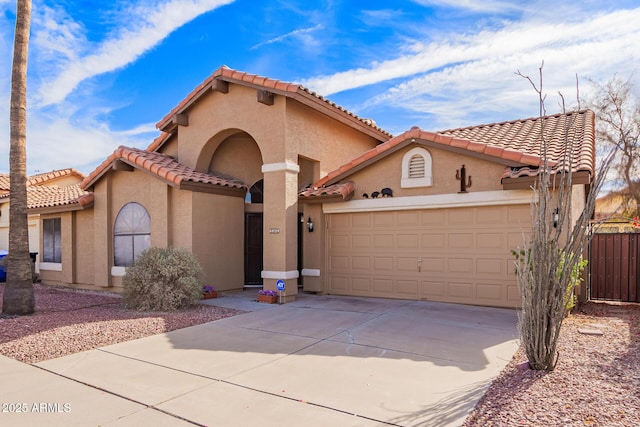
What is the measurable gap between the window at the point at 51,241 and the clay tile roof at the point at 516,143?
34.8 feet

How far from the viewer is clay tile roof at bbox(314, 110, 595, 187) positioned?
9528 millimetres

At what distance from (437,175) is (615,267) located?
202 inches

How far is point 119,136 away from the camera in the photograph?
85.2 ft

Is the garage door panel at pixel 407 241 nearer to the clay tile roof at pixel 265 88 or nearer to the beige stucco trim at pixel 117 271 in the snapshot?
the clay tile roof at pixel 265 88

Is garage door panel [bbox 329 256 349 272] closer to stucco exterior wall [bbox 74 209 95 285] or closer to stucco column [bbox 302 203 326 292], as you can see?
stucco column [bbox 302 203 326 292]

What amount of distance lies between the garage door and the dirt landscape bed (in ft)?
6.13

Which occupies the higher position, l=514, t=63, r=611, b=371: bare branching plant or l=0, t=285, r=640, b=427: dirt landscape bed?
l=514, t=63, r=611, b=371: bare branching plant

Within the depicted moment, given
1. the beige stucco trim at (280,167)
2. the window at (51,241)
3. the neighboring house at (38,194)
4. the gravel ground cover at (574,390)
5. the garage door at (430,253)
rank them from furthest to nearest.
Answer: the neighboring house at (38,194)
the window at (51,241)
the beige stucco trim at (280,167)
the garage door at (430,253)
the gravel ground cover at (574,390)

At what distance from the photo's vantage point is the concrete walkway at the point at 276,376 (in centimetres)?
458

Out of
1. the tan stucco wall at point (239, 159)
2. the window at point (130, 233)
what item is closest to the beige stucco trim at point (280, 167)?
the tan stucco wall at point (239, 159)

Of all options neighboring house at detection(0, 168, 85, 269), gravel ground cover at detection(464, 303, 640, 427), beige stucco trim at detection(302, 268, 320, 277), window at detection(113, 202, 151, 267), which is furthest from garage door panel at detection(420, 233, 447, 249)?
neighboring house at detection(0, 168, 85, 269)

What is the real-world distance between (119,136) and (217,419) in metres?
24.8

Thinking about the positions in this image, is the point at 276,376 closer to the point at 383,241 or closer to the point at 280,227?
the point at 280,227

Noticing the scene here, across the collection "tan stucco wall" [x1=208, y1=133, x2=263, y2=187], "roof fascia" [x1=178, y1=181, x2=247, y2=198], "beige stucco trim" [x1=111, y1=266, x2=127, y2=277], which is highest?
"tan stucco wall" [x1=208, y1=133, x2=263, y2=187]
